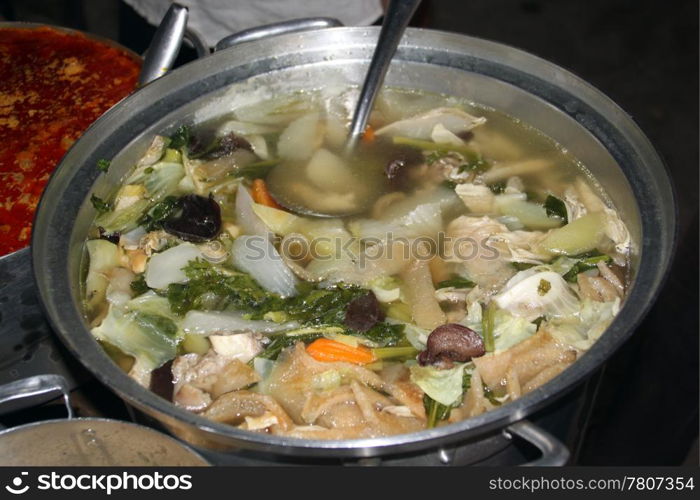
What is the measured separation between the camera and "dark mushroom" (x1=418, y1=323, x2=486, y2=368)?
6.80 ft

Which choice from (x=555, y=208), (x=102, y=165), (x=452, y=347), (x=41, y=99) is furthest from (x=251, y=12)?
(x=452, y=347)

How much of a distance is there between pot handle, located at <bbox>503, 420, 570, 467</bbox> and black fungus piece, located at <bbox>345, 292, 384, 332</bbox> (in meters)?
0.53

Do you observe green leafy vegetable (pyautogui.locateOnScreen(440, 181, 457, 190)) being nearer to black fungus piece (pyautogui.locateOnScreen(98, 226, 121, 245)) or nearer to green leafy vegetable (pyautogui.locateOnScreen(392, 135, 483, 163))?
green leafy vegetable (pyautogui.locateOnScreen(392, 135, 483, 163))

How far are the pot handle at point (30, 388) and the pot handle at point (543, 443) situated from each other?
107 centimetres

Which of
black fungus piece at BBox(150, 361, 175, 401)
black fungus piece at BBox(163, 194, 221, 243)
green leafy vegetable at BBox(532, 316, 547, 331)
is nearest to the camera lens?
black fungus piece at BBox(150, 361, 175, 401)

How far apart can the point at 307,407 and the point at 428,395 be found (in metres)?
0.32

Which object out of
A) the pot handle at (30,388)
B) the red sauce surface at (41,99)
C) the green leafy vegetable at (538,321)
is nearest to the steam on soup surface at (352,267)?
the green leafy vegetable at (538,321)

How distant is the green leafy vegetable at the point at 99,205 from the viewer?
8.18 feet

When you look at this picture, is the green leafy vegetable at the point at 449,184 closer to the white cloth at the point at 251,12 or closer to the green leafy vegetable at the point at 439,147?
the green leafy vegetable at the point at 439,147

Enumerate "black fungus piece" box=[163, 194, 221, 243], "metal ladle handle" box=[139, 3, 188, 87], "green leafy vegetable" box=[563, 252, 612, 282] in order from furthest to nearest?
1. "metal ladle handle" box=[139, 3, 188, 87]
2. "black fungus piece" box=[163, 194, 221, 243]
3. "green leafy vegetable" box=[563, 252, 612, 282]

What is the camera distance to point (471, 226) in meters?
2.53

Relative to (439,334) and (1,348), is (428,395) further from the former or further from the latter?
(1,348)

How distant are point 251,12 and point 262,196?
1.25m

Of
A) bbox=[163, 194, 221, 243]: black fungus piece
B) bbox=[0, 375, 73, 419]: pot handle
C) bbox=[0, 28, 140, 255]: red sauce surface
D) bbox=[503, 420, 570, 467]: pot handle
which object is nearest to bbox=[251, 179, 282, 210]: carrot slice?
bbox=[163, 194, 221, 243]: black fungus piece
